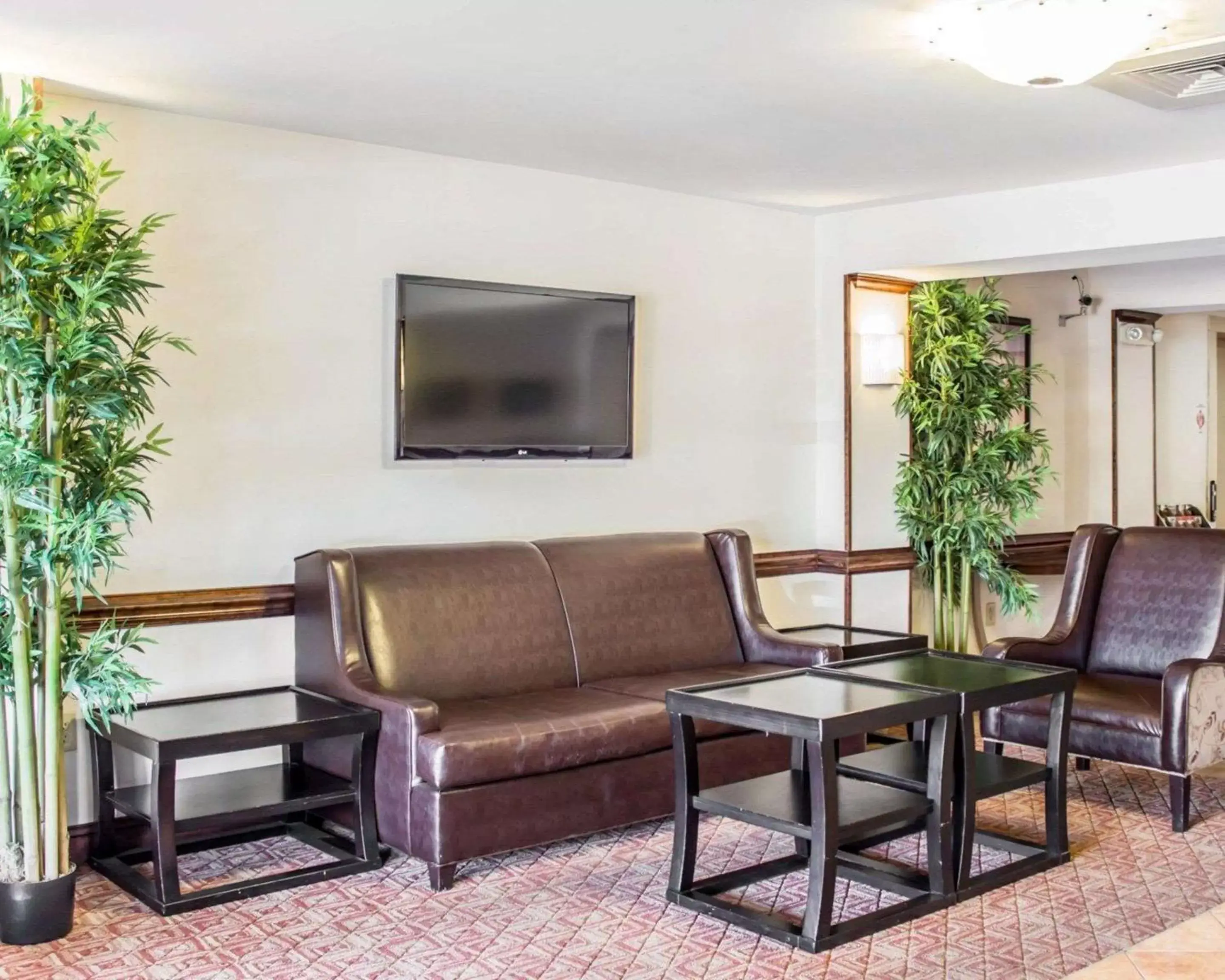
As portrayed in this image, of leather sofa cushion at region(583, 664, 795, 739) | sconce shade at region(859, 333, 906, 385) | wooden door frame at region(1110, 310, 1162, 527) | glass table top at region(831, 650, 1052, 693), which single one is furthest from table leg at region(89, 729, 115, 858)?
wooden door frame at region(1110, 310, 1162, 527)

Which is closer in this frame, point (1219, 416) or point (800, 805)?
point (800, 805)

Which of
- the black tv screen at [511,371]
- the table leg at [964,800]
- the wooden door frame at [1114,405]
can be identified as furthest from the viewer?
the wooden door frame at [1114,405]

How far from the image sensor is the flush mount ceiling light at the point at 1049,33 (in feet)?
10.8

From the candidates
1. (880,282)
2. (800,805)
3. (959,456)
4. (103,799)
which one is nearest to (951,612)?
(959,456)

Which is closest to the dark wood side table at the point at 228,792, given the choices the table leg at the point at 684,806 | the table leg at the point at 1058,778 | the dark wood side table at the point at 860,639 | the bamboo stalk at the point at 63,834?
the bamboo stalk at the point at 63,834

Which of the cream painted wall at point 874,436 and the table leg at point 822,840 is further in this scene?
the cream painted wall at point 874,436

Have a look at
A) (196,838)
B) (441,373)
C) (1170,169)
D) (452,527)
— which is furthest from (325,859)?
(1170,169)

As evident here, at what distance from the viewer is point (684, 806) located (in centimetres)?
391

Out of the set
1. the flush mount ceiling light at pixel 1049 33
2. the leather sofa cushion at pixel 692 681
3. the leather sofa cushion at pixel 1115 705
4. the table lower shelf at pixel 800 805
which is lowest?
the table lower shelf at pixel 800 805

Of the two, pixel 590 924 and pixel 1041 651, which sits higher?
pixel 1041 651

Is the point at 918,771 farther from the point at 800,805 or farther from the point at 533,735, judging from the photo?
the point at 533,735

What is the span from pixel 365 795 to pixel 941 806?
5.78 ft

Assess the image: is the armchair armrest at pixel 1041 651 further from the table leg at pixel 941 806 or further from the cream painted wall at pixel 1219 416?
the cream painted wall at pixel 1219 416

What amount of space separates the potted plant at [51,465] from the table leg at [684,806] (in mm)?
1516
